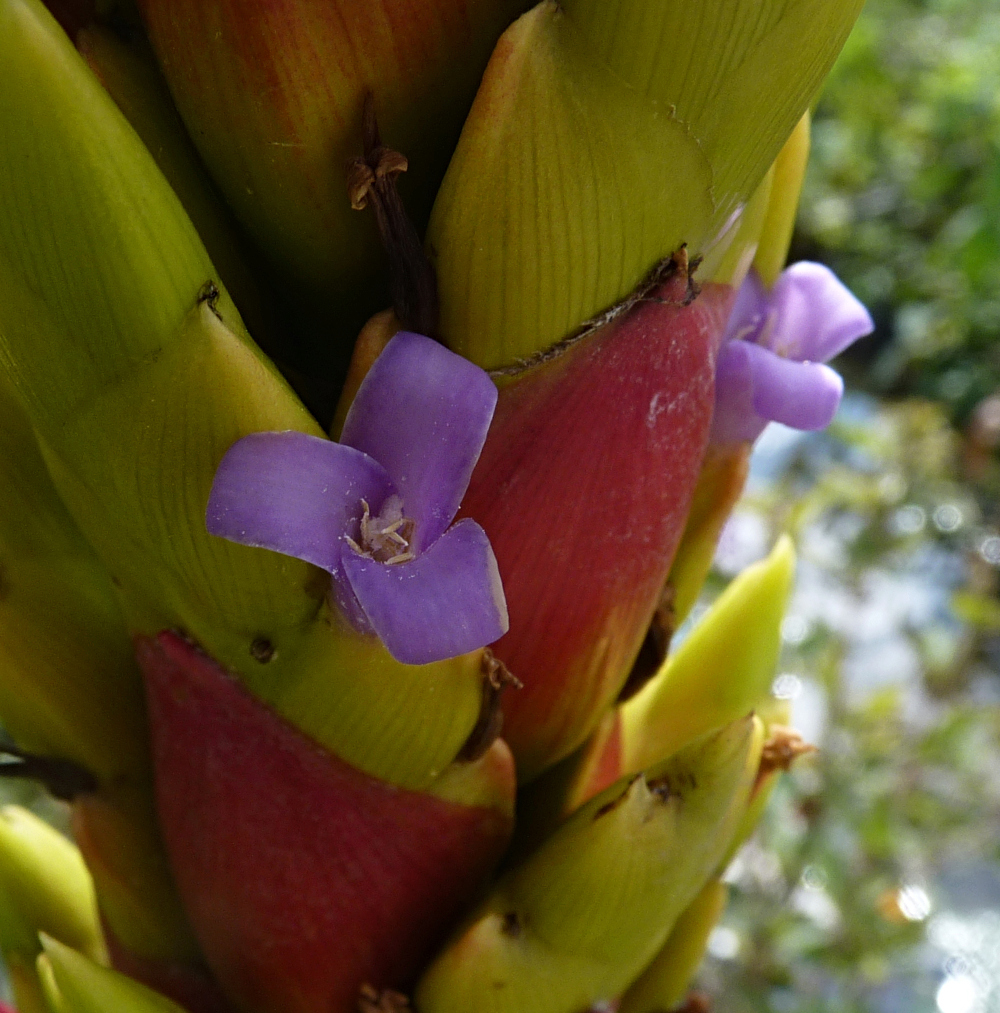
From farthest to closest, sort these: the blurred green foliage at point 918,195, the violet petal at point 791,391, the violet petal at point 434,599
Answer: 1. the blurred green foliage at point 918,195
2. the violet petal at point 791,391
3. the violet petal at point 434,599

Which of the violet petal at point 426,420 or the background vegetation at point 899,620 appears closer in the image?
the violet petal at point 426,420

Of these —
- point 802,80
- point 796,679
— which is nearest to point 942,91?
point 796,679

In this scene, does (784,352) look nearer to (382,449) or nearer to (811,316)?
(811,316)

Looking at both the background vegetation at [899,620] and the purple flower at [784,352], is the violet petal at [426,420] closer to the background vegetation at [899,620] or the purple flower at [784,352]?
the purple flower at [784,352]

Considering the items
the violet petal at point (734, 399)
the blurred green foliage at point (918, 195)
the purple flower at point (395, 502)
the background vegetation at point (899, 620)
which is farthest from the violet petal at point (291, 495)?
the blurred green foliage at point (918, 195)

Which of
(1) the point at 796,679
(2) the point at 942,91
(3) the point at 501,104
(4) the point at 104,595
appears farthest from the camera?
(2) the point at 942,91

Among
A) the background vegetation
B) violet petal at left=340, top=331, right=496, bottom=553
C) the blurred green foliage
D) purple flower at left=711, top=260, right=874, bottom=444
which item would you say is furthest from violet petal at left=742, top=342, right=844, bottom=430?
the blurred green foliage

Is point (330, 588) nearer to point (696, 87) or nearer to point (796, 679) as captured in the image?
point (696, 87)

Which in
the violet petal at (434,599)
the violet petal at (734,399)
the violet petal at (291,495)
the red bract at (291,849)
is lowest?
the red bract at (291,849)
